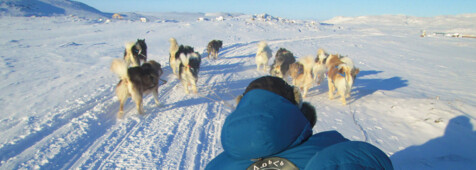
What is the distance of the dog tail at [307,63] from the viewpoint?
5.69 metres

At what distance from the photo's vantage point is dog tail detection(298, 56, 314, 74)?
569 cm

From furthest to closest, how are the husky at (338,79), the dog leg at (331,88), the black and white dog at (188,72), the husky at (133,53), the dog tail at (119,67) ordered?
the husky at (133,53), the black and white dog at (188,72), the dog leg at (331,88), the husky at (338,79), the dog tail at (119,67)

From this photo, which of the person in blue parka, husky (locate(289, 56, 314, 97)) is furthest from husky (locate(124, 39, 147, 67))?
the person in blue parka

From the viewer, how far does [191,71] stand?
592cm

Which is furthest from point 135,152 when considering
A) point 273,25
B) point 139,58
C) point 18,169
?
point 273,25

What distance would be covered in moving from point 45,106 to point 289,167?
5.08 metres

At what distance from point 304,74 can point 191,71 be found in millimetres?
2690

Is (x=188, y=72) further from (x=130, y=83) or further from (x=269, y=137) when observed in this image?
(x=269, y=137)

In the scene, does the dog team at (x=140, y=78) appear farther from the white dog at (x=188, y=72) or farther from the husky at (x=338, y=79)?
the husky at (x=338, y=79)

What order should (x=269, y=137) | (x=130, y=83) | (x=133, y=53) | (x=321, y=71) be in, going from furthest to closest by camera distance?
(x=133, y=53) < (x=321, y=71) < (x=130, y=83) < (x=269, y=137)

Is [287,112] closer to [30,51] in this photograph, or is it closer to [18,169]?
[18,169]

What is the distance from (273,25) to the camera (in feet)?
107

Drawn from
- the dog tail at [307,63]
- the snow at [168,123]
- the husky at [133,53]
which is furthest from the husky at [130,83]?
the dog tail at [307,63]

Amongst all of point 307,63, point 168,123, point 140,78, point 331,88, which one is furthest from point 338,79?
point 140,78
